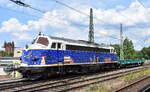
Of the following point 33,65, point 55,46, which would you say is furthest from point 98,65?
point 33,65

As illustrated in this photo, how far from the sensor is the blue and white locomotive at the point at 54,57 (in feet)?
71.3

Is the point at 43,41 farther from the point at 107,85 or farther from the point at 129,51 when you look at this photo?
the point at 129,51

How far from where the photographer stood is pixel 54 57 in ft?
75.0

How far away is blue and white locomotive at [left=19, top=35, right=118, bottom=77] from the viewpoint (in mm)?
21734

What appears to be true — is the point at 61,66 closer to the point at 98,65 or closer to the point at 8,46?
the point at 98,65

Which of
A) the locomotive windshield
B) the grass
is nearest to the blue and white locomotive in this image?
the locomotive windshield

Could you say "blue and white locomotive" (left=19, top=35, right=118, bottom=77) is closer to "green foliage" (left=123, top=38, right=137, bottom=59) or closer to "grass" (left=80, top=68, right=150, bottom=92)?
"grass" (left=80, top=68, right=150, bottom=92)

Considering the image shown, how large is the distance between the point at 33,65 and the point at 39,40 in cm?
282

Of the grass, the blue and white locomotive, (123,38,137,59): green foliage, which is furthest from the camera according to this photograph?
(123,38,137,59): green foliage

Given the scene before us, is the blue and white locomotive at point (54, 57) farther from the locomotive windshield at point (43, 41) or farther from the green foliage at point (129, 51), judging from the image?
the green foliage at point (129, 51)

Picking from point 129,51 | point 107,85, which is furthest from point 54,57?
point 129,51

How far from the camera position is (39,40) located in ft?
76.9

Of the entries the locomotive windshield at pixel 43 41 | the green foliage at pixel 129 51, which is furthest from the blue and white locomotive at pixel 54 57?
the green foliage at pixel 129 51

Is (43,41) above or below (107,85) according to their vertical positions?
above
